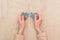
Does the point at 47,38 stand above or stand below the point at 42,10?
below

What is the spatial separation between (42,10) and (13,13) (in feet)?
0.88

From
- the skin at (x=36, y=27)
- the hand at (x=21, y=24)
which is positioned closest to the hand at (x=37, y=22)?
the skin at (x=36, y=27)

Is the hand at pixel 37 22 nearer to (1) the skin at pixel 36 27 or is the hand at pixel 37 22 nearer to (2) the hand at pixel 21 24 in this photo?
(1) the skin at pixel 36 27

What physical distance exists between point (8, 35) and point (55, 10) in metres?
0.49

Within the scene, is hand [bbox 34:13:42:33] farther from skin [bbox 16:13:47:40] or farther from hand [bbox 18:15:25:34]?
hand [bbox 18:15:25:34]

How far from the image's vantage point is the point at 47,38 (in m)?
1.31

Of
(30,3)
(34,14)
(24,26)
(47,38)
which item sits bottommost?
(47,38)

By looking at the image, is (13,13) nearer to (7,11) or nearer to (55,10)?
(7,11)

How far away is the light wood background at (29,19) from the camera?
4.33 ft

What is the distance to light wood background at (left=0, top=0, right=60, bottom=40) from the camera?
4.33 ft

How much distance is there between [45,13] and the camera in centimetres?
133

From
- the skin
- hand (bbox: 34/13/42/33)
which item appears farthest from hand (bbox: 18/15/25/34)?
hand (bbox: 34/13/42/33)

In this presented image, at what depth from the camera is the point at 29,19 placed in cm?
133

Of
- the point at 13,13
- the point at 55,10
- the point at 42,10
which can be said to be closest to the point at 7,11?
the point at 13,13
